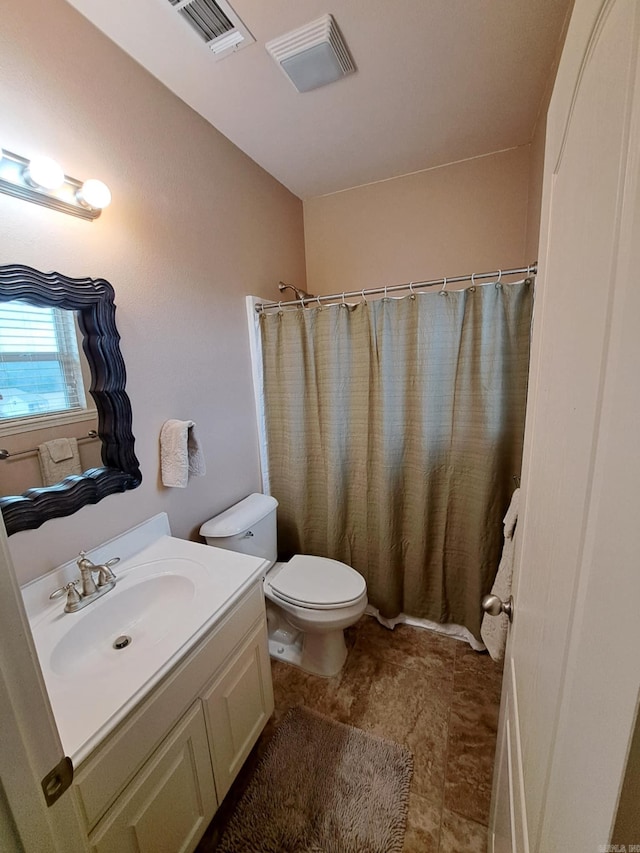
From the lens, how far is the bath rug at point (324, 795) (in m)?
1.09

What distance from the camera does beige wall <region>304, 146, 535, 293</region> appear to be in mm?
1875

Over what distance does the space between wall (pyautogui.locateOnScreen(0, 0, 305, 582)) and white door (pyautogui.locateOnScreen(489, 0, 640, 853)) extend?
4.22 feet

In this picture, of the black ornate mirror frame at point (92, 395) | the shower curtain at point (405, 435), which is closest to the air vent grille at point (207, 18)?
the black ornate mirror frame at point (92, 395)

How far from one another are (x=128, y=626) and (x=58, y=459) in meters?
0.58

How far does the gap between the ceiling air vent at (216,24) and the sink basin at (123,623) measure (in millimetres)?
1829

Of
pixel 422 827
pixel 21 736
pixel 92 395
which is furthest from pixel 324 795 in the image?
pixel 92 395

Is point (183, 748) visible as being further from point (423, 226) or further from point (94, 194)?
point (423, 226)

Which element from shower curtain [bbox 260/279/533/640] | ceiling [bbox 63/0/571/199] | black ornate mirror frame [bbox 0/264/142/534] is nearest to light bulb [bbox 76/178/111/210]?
black ornate mirror frame [bbox 0/264/142/534]

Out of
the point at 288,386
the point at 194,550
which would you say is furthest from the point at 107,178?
the point at 194,550

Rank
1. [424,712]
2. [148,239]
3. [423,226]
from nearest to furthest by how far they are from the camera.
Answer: [148,239], [424,712], [423,226]

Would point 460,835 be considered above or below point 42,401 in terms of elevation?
below

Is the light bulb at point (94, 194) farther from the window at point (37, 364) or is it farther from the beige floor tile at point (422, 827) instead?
the beige floor tile at point (422, 827)

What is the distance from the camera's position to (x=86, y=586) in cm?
107

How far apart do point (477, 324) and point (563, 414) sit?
1222 millimetres
